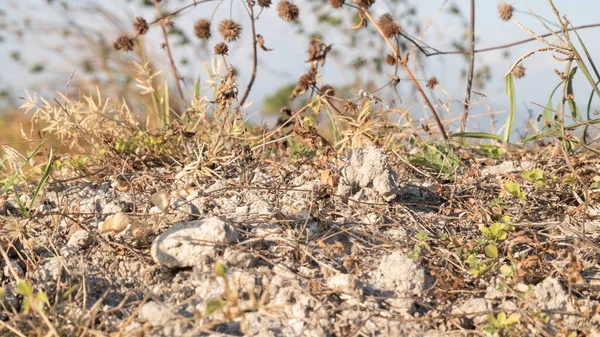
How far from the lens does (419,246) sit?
1896 millimetres

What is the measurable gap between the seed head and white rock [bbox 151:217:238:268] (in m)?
1.57

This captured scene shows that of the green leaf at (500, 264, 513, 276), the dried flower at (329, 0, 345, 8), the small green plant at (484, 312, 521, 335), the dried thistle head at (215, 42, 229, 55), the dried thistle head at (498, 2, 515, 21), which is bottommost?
the small green plant at (484, 312, 521, 335)

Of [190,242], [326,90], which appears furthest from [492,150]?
[190,242]

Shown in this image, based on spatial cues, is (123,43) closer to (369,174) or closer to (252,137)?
(252,137)

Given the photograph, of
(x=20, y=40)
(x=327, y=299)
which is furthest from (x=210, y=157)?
(x=20, y=40)

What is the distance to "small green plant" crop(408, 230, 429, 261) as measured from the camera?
1.78 m

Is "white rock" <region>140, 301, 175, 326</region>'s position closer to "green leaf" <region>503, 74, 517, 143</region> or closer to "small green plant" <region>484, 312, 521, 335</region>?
"small green plant" <region>484, 312, 521, 335</region>

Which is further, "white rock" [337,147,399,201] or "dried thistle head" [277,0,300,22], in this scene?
"dried thistle head" [277,0,300,22]

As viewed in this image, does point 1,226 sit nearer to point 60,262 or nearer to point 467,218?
point 60,262

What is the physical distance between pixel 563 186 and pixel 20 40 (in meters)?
8.96

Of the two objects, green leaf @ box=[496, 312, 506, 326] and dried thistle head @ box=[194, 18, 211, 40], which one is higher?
dried thistle head @ box=[194, 18, 211, 40]

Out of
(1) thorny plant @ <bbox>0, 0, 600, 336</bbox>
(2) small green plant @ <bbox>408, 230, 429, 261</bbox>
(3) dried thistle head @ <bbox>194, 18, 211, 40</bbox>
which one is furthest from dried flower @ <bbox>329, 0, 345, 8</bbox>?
(2) small green plant @ <bbox>408, 230, 429, 261</bbox>

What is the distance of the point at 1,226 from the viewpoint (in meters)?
2.13

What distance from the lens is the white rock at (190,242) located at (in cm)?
178
